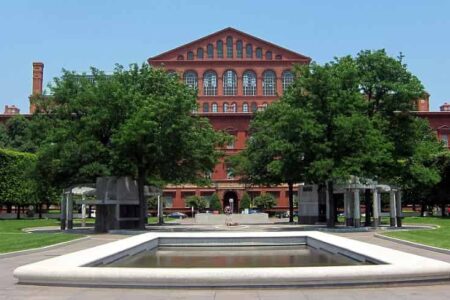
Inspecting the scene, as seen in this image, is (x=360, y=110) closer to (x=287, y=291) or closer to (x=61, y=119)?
(x=61, y=119)

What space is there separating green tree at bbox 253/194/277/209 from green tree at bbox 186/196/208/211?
798 cm

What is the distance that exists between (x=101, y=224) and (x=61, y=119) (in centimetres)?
892

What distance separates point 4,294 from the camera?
429 inches

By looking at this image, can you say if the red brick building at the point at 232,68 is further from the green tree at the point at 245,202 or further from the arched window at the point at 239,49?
the green tree at the point at 245,202

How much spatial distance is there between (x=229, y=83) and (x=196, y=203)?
893 inches

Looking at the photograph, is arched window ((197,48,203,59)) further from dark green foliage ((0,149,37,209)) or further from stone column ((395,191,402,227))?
stone column ((395,191,402,227))

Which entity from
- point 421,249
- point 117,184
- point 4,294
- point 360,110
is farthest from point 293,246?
point 360,110

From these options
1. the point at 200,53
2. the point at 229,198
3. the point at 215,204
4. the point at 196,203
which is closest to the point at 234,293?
the point at 215,204

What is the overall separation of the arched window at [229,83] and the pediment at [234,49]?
8.87 ft

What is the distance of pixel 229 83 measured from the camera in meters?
94.5

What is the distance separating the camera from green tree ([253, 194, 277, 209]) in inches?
3270

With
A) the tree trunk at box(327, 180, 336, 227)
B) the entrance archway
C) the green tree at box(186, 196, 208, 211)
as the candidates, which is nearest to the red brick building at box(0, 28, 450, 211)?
the entrance archway

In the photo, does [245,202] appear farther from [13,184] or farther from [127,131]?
[127,131]

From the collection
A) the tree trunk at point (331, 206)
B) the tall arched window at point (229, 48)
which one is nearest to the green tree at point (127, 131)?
the tree trunk at point (331, 206)
